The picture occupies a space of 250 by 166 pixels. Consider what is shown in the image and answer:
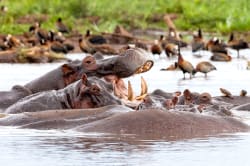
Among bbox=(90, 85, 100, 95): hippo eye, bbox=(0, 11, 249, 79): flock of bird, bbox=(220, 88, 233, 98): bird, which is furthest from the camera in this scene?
bbox=(0, 11, 249, 79): flock of bird

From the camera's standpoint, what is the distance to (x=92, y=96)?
8.26 meters

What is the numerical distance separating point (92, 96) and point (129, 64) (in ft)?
1.31

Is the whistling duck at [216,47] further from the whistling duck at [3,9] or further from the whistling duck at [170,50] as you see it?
the whistling duck at [3,9]

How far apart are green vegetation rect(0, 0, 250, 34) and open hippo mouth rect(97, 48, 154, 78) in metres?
19.3

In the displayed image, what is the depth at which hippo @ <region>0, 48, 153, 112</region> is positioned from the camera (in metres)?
8.23

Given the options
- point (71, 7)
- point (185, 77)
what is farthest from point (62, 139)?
point (71, 7)

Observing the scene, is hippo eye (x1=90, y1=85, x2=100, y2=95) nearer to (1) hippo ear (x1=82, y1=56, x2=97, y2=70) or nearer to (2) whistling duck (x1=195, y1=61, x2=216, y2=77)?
(1) hippo ear (x1=82, y1=56, x2=97, y2=70)

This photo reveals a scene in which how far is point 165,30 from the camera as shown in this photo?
28.9 m

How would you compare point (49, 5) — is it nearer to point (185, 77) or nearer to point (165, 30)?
point (165, 30)

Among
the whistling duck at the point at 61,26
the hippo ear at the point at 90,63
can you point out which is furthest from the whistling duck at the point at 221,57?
the hippo ear at the point at 90,63

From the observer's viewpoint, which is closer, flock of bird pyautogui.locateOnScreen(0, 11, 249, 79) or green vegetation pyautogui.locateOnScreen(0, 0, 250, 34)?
flock of bird pyautogui.locateOnScreen(0, 11, 249, 79)

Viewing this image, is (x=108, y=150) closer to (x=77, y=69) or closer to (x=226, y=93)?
(x=77, y=69)

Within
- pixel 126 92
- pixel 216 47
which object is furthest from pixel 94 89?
→ pixel 216 47

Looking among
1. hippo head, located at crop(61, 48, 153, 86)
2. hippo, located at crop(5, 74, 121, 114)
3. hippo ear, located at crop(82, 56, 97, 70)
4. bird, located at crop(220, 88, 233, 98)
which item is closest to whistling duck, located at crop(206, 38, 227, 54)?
bird, located at crop(220, 88, 233, 98)
